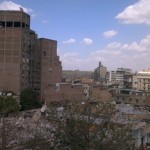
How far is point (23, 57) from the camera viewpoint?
179 ft

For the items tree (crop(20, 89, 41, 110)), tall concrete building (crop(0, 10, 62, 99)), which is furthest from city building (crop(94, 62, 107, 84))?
tree (crop(20, 89, 41, 110))

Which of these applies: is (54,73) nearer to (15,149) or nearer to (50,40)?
(50,40)

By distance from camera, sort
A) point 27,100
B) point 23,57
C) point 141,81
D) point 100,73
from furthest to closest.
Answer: point 100,73, point 141,81, point 23,57, point 27,100

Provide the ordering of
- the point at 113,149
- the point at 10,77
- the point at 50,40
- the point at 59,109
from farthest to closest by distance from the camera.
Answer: the point at 50,40, the point at 10,77, the point at 59,109, the point at 113,149

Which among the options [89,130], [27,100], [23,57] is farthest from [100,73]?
[89,130]

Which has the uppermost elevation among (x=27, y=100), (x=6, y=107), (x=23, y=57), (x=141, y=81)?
(x=23, y=57)

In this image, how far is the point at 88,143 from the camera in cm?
1322

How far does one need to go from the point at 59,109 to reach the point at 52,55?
145 ft

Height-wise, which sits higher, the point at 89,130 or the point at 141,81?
the point at 141,81

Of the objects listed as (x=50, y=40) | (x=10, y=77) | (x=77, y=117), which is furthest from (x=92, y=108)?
(x=50, y=40)

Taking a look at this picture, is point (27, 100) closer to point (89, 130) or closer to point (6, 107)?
point (6, 107)

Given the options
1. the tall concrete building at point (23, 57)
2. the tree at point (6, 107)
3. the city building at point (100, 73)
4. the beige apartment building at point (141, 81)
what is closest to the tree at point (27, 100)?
the tall concrete building at point (23, 57)

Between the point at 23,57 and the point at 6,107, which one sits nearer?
the point at 6,107

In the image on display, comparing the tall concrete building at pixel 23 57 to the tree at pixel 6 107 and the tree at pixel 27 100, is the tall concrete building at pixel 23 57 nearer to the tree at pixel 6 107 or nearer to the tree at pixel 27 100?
the tree at pixel 27 100
